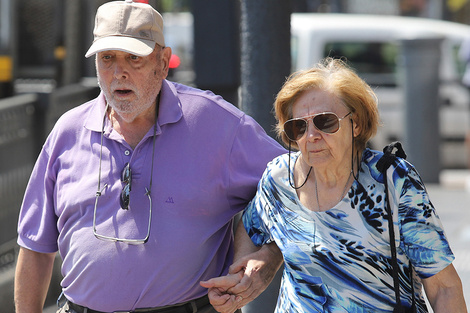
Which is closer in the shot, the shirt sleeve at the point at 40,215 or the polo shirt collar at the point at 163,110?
the polo shirt collar at the point at 163,110

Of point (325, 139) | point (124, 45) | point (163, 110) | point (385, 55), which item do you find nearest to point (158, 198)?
point (163, 110)

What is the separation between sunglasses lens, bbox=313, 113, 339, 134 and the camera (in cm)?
279

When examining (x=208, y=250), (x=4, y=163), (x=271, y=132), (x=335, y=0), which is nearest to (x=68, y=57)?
(x=4, y=163)

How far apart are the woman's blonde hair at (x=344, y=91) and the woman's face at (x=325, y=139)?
26 millimetres

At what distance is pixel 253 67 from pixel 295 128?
98cm

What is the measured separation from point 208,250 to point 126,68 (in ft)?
2.50

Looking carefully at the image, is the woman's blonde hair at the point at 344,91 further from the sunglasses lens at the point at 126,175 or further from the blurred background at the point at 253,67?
the blurred background at the point at 253,67

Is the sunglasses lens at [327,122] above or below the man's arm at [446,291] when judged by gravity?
above

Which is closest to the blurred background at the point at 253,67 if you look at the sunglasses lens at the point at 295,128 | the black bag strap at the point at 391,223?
the sunglasses lens at the point at 295,128

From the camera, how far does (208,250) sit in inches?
125

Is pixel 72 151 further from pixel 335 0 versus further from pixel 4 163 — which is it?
pixel 335 0

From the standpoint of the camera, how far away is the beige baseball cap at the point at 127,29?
309 cm

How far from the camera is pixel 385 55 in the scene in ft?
38.4

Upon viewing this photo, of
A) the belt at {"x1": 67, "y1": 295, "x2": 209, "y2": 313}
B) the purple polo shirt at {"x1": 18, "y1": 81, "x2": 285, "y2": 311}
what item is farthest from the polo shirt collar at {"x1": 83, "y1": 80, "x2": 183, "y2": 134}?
the belt at {"x1": 67, "y1": 295, "x2": 209, "y2": 313}
